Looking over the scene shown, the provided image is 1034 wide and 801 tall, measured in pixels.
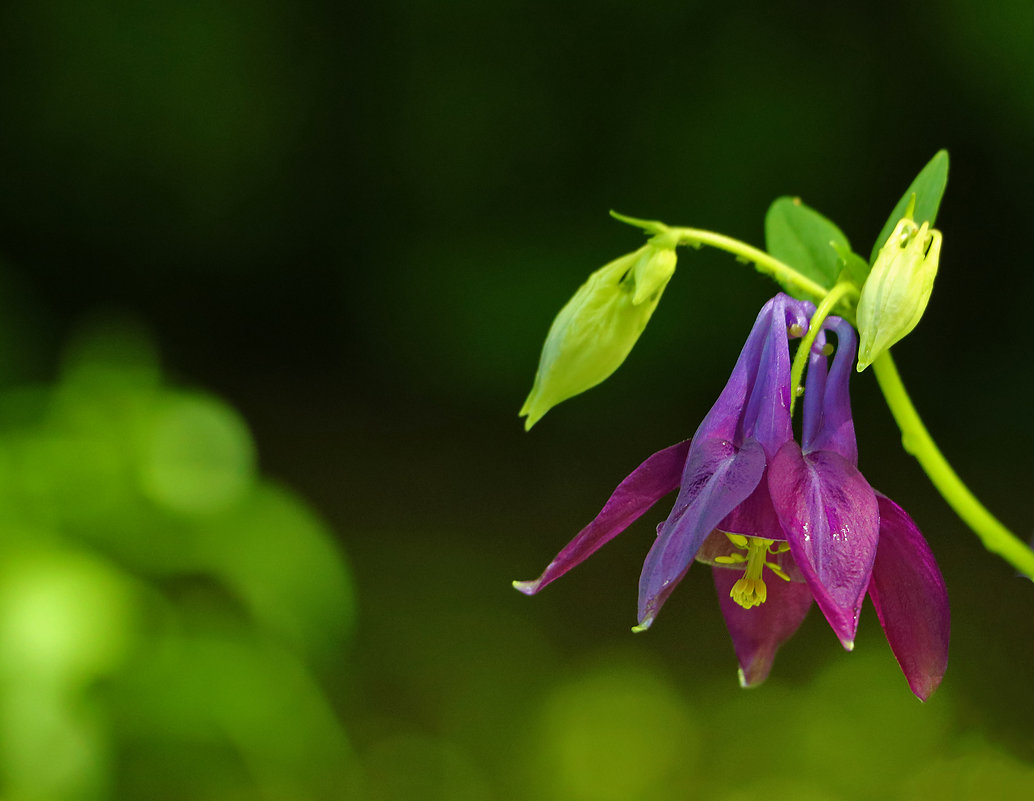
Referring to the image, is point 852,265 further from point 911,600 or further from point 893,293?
point 911,600

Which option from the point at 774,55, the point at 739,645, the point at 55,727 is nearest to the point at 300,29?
the point at 774,55

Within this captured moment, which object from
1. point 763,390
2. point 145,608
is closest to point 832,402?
point 763,390

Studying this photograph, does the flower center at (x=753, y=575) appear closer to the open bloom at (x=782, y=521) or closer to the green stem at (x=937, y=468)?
the open bloom at (x=782, y=521)

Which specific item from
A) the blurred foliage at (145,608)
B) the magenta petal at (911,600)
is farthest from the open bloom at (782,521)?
the blurred foliage at (145,608)

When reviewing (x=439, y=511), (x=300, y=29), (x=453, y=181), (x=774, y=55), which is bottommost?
(x=439, y=511)

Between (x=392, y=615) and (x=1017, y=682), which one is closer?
(x=1017, y=682)

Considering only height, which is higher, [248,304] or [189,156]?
[189,156]

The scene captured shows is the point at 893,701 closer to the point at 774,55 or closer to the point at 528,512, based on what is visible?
the point at 528,512
